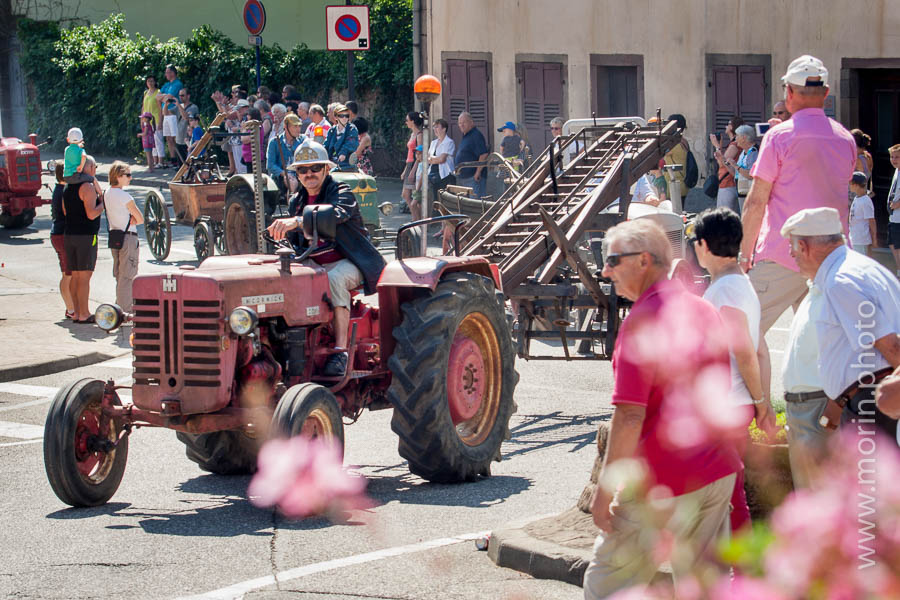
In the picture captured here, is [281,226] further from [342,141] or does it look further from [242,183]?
[342,141]

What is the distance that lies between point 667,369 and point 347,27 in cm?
1907

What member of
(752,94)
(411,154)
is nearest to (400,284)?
(411,154)

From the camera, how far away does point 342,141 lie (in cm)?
2033

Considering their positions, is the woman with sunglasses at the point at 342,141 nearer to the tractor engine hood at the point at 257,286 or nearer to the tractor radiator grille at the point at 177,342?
the tractor engine hood at the point at 257,286

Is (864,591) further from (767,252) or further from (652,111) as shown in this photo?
(652,111)

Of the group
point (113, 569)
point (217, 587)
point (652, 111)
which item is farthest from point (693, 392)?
point (652, 111)

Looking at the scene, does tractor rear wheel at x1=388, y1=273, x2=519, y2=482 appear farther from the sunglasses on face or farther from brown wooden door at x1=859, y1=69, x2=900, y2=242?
brown wooden door at x1=859, y1=69, x2=900, y2=242

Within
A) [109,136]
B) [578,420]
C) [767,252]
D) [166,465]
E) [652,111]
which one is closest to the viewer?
[767,252]

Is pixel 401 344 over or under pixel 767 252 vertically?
under

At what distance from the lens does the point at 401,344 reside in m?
8.66

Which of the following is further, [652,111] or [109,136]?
[109,136]

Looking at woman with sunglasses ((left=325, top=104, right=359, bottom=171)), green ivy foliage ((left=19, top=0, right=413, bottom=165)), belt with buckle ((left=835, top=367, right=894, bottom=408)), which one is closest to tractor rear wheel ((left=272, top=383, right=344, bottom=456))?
belt with buckle ((left=835, top=367, right=894, bottom=408))

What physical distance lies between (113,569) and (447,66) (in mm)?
23188

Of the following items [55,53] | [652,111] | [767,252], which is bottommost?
[767,252]
